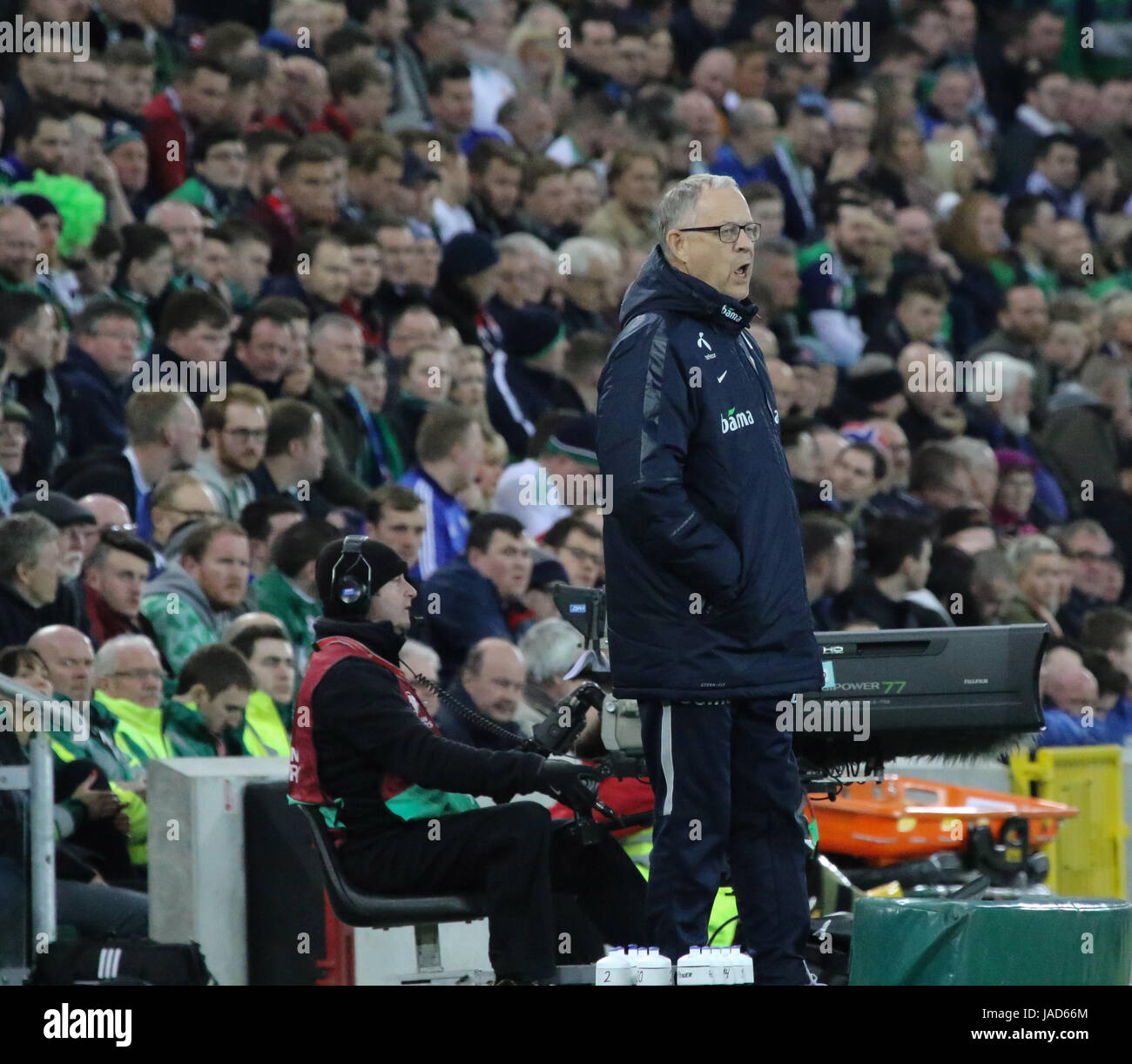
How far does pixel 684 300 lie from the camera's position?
5191 millimetres

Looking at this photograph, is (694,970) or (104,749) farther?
(104,749)

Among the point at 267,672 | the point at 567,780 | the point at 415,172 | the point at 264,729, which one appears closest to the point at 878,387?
the point at 415,172

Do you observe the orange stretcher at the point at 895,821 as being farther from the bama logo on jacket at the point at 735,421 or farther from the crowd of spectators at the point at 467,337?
the bama logo on jacket at the point at 735,421

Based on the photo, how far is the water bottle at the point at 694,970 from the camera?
4.81 metres

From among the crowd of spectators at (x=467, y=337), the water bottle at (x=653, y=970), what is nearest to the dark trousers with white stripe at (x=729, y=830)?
the water bottle at (x=653, y=970)

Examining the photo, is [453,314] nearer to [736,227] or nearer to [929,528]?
[929,528]

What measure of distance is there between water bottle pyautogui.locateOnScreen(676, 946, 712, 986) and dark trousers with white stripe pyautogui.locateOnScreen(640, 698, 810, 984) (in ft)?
0.49

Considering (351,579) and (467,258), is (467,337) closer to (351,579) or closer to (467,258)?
(467,258)

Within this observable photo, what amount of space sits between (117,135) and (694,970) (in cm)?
674

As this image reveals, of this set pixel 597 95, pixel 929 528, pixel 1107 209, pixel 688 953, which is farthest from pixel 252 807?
pixel 1107 209

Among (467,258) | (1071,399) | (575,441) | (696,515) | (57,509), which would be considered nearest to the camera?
(696,515)

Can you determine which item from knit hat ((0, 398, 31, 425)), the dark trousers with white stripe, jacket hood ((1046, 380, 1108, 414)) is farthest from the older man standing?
jacket hood ((1046, 380, 1108, 414))

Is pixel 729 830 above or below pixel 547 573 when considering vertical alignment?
below
